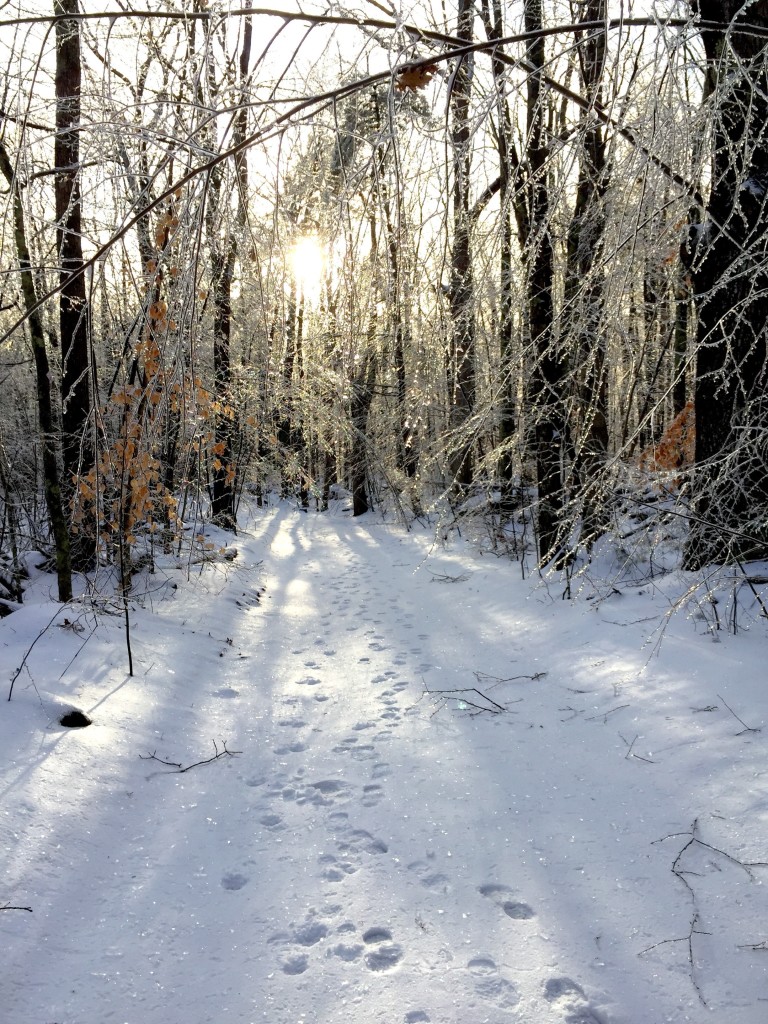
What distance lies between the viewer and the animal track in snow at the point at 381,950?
6.98 ft

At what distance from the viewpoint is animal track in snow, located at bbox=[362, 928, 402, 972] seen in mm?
2127

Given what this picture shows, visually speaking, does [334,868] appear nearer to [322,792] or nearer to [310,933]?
[310,933]

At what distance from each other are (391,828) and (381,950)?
0.74 m

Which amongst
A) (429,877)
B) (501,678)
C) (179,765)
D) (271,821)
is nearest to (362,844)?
(429,877)

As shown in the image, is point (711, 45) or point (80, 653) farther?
point (80, 653)

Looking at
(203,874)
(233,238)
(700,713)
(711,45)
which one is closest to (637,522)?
(700,713)

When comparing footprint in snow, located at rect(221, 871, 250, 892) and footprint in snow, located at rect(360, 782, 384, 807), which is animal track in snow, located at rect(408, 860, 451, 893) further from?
footprint in snow, located at rect(221, 871, 250, 892)

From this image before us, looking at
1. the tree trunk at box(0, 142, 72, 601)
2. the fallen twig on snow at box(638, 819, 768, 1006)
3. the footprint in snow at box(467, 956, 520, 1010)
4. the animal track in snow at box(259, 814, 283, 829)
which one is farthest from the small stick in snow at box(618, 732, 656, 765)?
the tree trunk at box(0, 142, 72, 601)

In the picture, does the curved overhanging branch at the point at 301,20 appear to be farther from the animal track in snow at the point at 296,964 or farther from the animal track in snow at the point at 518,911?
the animal track in snow at the point at 518,911

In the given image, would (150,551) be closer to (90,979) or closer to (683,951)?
(90,979)

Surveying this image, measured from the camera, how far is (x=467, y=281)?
2.72 meters

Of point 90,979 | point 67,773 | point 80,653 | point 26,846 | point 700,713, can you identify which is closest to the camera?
point 90,979

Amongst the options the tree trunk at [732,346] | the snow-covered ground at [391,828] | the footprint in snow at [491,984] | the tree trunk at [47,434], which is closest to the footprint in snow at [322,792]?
the snow-covered ground at [391,828]

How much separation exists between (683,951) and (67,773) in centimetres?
268
